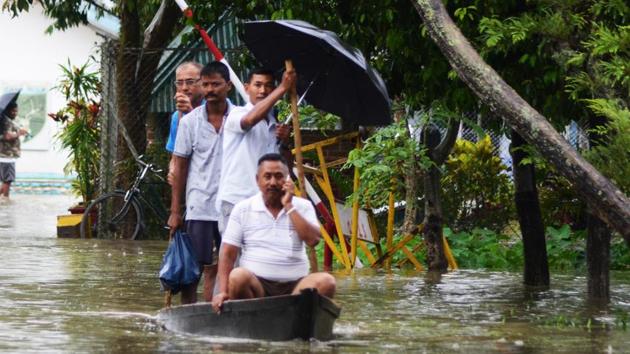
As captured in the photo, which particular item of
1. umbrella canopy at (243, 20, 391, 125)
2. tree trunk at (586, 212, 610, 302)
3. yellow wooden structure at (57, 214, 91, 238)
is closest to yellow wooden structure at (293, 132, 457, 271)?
tree trunk at (586, 212, 610, 302)

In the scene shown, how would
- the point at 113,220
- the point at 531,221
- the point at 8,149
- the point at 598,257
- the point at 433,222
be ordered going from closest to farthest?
the point at 598,257 < the point at 531,221 < the point at 433,222 < the point at 113,220 < the point at 8,149

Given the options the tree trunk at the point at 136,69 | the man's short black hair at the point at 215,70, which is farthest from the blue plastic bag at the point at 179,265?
the tree trunk at the point at 136,69

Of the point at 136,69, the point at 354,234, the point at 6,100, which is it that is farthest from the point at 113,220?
the point at 6,100

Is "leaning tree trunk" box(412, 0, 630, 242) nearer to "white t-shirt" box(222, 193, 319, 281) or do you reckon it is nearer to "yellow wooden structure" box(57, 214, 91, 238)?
"white t-shirt" box(222, 193, 319, 281)

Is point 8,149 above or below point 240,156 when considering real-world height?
above

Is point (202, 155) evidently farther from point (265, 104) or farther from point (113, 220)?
point (113, 220)

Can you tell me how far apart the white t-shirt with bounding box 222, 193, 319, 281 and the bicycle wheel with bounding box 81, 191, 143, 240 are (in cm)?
1131

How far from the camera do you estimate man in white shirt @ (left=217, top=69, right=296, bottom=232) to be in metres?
10.9

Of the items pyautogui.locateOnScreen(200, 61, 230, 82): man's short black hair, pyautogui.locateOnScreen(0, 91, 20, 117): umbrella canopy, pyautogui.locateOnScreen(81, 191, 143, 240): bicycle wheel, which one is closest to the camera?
pyautogui.locateOnScreen(200, 61, 230, 82): man's short black hair

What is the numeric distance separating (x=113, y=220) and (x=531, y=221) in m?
7.92

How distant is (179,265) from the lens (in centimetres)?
1123

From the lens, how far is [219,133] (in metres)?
11.3

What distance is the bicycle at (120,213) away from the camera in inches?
840

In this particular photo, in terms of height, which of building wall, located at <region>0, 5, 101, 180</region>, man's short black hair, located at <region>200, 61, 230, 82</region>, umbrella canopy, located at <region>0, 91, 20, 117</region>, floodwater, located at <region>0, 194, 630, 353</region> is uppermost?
building wall, located at <region>0, 5, 101, 180</region>
